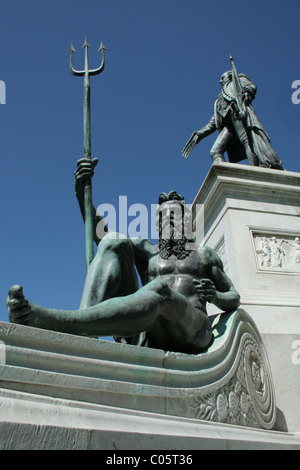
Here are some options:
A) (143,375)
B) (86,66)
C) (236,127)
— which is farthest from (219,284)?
(236,127)

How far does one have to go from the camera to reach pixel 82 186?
3.83 metres

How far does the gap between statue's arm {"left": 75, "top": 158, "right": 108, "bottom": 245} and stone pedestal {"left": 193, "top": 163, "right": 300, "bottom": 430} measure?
1625 mm

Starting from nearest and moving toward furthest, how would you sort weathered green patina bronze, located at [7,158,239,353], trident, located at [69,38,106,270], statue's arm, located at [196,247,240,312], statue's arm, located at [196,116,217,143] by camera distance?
1. weathered green patina bronze, located at [7,158,239,353]
2. statue's arm, located at [196,247,240,312]
3. trident, located at [69,38,106,270]
4. statue's arm, located at [196,116,217,143]

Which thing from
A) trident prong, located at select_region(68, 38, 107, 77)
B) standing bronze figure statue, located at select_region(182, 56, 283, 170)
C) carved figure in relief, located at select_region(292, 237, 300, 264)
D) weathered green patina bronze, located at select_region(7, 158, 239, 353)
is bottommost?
weathered green patina bronze, located at select_region(7, 158, 239, 353)

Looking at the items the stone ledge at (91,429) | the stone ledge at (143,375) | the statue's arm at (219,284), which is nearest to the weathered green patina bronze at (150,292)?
the statue's arm at (219,284)

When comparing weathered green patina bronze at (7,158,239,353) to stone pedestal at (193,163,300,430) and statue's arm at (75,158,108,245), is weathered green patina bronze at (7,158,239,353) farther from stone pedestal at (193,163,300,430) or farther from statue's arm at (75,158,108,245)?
stone pedestal at (193,163,300,430)

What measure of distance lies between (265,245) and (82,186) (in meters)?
2.31

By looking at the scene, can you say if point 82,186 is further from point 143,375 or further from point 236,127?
point 236,127

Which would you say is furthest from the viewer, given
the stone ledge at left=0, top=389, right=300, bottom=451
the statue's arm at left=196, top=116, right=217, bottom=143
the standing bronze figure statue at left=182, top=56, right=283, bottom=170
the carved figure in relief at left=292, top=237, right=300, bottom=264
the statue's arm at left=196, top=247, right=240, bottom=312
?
the statue's arm at left=196, top=116, right=217, bottom=143

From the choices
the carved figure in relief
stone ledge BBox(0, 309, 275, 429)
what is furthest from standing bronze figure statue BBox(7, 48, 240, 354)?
the carved figure in relief

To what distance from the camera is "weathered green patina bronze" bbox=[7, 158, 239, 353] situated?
7.54 feet

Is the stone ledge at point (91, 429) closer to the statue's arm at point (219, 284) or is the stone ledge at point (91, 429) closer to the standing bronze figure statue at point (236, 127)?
the statue's arm at point (219, 284)

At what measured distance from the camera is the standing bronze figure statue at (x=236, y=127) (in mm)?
6793
